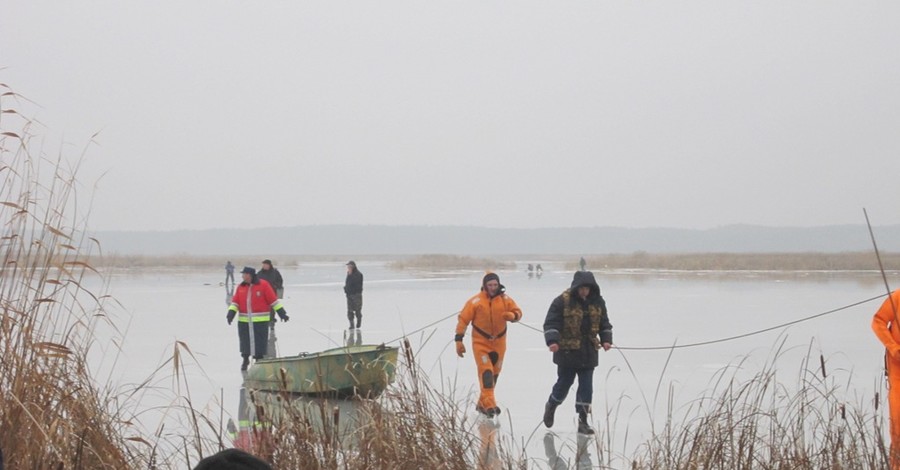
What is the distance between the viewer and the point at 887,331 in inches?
204

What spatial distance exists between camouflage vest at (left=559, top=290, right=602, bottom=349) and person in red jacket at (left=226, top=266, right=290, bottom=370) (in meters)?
4.47

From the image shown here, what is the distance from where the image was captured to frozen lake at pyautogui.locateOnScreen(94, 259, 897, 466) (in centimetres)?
816

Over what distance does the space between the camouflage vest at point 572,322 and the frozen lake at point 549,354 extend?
0.44 metres

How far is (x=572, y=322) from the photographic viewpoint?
7426 millimetres

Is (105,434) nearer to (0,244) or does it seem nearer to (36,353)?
(36,353)

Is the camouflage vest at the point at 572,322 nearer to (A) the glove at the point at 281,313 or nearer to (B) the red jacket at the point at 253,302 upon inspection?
(B) the red jacket at the point at 253,302

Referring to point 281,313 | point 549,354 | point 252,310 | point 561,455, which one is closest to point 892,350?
point 561,455

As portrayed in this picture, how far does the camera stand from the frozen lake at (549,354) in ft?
26.8

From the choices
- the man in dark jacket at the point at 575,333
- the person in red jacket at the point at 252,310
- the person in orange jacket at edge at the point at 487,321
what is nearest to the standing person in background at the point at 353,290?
the person in red jacket at the point at 252,310

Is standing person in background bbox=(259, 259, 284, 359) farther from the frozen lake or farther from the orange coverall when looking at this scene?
the orange coverall

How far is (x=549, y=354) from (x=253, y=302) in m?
4.47

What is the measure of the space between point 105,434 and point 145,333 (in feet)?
41.5

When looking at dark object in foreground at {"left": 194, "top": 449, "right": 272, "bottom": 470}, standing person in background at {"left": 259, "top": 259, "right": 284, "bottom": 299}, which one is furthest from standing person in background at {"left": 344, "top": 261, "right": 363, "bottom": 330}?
dark object in foreground at {"left": 194, "top": 449, "right": 272, "bottom": 470}

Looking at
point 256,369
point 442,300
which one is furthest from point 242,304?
point 442,300
